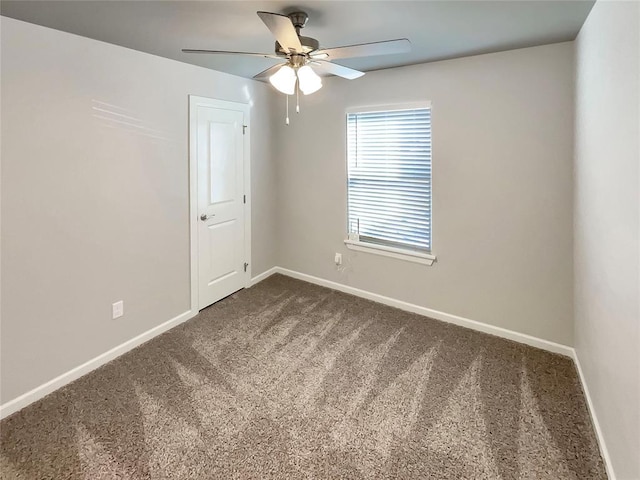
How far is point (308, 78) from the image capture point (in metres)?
2.10

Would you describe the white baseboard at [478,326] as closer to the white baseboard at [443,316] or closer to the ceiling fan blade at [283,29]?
the white baseboard at [443,316]

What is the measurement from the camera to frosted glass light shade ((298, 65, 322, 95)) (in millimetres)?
2080

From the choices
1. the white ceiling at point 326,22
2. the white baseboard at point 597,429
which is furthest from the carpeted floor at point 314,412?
the white ceiling at point 326,22

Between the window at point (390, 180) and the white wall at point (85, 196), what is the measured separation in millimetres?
1572

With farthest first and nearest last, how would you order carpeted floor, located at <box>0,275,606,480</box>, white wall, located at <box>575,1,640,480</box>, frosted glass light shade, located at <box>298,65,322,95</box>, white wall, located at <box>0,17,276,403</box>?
white wall, located at <box>0,17,276,403</box> → frosted glass light shade, located at <box>298,65,322,95</box> → carpeted floor, located at <box>0,275,606,480</box> → white wall, located at <box>575,1,640,480</box>

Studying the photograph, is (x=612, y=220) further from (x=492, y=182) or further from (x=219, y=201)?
(x=219, y=201)

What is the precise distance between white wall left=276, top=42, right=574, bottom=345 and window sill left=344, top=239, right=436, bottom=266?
66 millimetres

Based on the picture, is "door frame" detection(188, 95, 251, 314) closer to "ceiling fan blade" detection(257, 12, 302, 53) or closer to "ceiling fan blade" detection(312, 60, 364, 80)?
"ceiling fan blade" detection(312, 60, 364, 80)

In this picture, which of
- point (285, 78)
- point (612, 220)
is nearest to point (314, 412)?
point (612, 220)

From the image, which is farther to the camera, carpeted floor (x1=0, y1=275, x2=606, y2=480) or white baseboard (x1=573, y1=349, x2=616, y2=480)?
carpeted floor (x1=0, y1=275, x2=606, y2=480)

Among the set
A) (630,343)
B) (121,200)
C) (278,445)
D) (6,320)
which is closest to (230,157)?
(121,200)

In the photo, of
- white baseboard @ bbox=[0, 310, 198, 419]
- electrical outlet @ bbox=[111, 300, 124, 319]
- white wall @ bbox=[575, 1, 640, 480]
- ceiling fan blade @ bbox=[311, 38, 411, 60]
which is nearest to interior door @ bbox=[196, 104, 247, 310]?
white baseboard @ bbox=[0, 310, 198, 419]

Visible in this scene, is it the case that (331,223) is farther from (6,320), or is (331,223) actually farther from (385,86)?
(6,320)

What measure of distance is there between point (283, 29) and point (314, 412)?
2.09 meters
